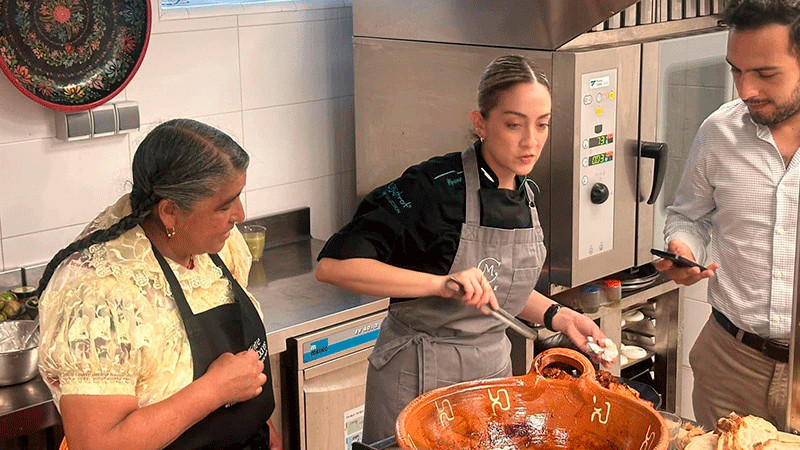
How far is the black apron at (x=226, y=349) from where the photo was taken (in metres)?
1.90

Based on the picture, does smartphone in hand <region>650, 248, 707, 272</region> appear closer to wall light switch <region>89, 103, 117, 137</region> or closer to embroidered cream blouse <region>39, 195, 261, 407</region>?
embroidered cream blouse <region>39, 195, 261, 407</region>

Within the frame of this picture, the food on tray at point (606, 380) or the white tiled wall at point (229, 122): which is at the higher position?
the white tiled wall at point (229, 122)

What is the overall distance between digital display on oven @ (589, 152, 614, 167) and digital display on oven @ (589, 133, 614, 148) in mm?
34

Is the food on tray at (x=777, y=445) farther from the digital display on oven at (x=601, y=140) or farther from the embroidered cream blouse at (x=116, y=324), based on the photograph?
the digital display on oven at (x=601, y=140)

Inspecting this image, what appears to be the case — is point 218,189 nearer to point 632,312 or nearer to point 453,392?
point 453,392

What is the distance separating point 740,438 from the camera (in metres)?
1.60

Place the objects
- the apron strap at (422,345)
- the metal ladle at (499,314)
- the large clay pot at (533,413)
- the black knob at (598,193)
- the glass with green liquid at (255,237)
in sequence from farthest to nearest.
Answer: the glass with green liquid at (255,237) < the black knob at (598,193) < the apron strap at (422,345) < the metal ladle at (499,314) < the large clay pot at (533,413)

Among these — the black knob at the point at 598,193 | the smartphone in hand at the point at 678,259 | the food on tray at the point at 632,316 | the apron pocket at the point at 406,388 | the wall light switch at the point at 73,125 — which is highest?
the wall light switch at the point at 73,125

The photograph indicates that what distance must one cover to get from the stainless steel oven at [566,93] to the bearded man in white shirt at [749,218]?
0.52 meters

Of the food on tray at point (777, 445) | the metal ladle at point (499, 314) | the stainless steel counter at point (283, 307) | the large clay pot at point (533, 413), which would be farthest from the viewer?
the stainless steel counter at point (283, 307)

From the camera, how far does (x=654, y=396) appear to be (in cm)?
265

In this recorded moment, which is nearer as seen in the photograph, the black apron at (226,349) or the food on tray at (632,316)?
the black apron at (226,349)

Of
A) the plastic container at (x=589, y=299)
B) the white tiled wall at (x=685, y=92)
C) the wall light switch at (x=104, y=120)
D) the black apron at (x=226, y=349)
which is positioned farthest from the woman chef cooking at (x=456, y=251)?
the wall light switch at (x=104, y=120)

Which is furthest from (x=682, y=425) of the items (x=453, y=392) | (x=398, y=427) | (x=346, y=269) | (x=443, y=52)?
(x=443, y=52)
